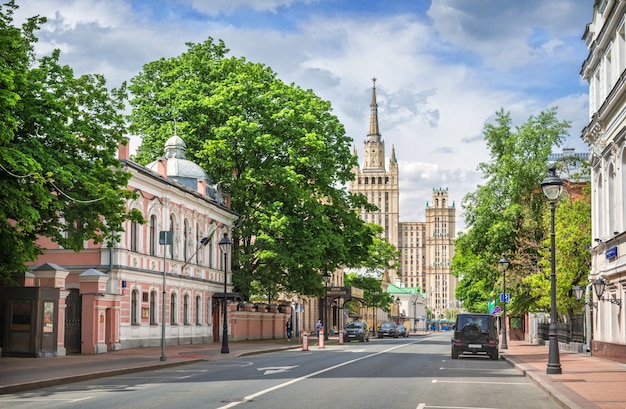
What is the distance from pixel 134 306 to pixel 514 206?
909 inches

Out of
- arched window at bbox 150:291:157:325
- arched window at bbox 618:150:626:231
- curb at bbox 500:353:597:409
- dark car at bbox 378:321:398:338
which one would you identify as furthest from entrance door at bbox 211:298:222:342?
dark car at bbox 378:321:398:338

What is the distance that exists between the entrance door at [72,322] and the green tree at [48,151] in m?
6.10

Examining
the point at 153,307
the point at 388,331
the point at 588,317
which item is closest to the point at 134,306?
the point at 153,307

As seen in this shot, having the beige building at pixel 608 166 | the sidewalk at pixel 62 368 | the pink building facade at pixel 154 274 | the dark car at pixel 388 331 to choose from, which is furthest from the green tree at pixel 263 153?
the dark car at pixel 388 331

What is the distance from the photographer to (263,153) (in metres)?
53.1

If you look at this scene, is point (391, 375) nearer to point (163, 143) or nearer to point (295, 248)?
point (295, 248)

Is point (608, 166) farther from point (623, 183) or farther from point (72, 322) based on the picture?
point (72, 322)

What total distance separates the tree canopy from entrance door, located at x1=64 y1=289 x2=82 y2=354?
26.2 metres

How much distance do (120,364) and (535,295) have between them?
28121 millimetres

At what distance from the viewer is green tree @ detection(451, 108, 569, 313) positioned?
53000 mm

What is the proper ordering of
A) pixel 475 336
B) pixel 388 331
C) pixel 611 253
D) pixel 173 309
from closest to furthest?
1. pixel 611 253
2. pixel 475 336
3. pixel 173 309
4. pixel 388 331

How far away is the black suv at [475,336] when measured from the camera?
3544cm

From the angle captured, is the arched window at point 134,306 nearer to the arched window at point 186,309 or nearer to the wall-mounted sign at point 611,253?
the arched window at point 186,309

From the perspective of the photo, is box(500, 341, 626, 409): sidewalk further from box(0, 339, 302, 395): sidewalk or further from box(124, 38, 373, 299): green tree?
box(124, 38, 373, 299): green tree
